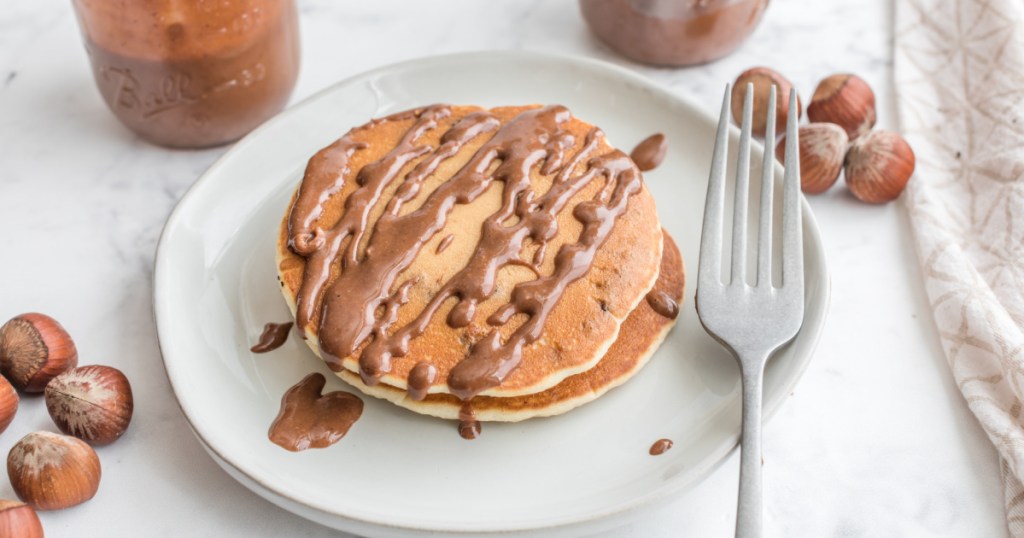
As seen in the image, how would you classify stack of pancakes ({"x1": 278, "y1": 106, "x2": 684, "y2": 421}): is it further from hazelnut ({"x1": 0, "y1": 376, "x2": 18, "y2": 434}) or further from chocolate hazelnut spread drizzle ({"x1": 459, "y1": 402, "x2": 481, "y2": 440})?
hazelnut ({"x1": 0, "y1": 376, "x2": 18, "y2": 434})

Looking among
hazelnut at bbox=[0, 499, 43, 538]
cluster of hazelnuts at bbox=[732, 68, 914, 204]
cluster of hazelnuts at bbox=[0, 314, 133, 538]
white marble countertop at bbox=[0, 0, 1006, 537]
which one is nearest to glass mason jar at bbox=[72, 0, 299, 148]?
white marble countertop at bbox=[0, 0, 1006, 537]

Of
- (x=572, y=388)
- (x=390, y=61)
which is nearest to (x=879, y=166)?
(x=572, y=388)

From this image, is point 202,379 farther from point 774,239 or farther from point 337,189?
point 774,239

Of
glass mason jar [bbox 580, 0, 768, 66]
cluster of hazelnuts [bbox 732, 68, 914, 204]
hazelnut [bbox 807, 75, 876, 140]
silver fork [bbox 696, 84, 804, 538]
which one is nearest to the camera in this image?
silver fork [bbox 696, 84, 804, 538]

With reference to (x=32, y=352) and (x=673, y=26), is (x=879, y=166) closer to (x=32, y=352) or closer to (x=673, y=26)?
(x=673, y=26)

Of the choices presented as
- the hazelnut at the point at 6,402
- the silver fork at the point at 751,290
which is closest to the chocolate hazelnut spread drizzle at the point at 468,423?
the silver fork at the point at 751,290

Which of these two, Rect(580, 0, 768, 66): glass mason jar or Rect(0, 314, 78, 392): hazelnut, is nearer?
Rect(0, 314, 78, 392): hazelnut
